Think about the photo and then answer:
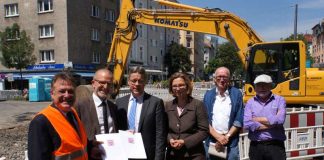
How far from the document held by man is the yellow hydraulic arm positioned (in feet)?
27.2

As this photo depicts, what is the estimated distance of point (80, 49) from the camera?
37.7 meters

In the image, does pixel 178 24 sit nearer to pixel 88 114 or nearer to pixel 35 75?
pixel 88 114

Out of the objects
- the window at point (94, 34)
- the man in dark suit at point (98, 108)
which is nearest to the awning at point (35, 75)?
the window at point (94, 34)

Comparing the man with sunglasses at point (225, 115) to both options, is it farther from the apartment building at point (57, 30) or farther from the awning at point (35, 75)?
the awning at point (35, 75)

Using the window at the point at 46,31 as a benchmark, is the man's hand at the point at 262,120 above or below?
below

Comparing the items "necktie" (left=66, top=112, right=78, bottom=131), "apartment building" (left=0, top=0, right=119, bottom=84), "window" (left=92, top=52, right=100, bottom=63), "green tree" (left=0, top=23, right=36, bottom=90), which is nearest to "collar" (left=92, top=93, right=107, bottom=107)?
"necktie" (left=66, top=112, right=78, bottom=131)

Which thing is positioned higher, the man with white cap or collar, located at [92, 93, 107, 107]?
collar, located at [92, 93, 107, 107]

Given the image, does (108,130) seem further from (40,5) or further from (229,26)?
(40,5)

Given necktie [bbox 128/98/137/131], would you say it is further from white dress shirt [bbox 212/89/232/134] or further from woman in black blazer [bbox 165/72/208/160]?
white dress shirt [bbox 212/89/232/134]

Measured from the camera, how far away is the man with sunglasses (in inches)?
171

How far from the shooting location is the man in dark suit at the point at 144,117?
3.52 meters

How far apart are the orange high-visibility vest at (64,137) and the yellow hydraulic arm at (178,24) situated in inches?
351

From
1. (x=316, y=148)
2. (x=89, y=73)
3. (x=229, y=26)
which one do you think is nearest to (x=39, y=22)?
(x=89, y=73)

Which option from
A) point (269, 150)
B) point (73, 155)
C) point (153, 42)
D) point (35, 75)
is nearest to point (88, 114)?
point (73, 155)
